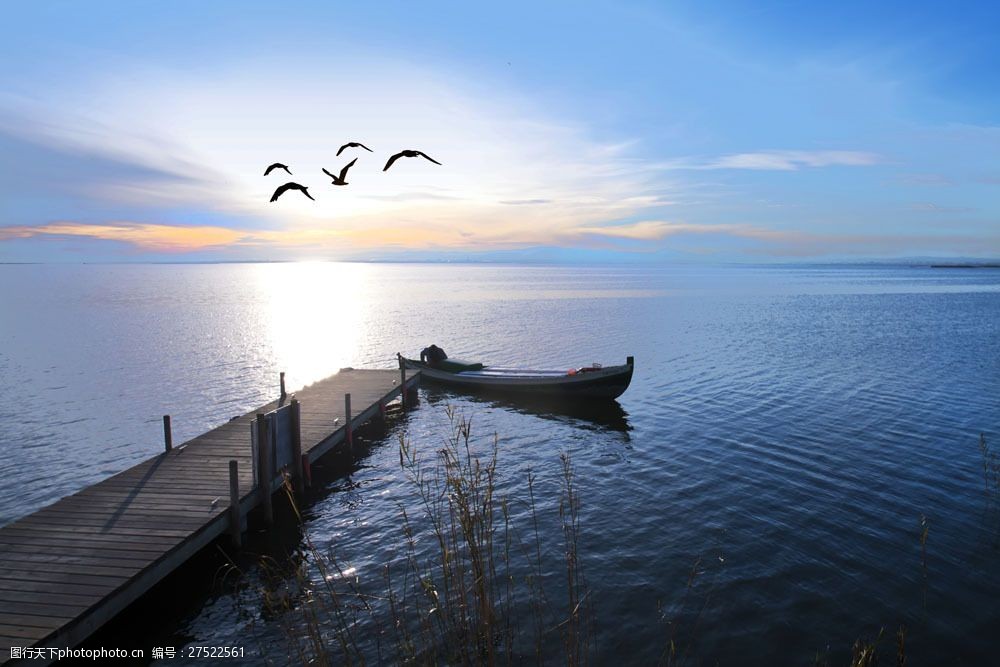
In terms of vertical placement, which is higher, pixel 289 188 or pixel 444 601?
pixel 289 188

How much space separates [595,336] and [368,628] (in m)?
39.6

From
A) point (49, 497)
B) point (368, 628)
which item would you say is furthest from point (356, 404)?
point (368, 628)

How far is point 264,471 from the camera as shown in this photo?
509 inches

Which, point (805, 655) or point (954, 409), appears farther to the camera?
point (954, 409)

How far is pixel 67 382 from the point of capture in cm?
2962

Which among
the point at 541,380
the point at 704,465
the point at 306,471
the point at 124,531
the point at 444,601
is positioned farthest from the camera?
the point at 541,380

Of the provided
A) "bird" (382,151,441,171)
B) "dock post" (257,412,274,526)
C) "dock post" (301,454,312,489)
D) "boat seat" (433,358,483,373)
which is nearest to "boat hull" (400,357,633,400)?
"boat seat" (433,358,483,373)

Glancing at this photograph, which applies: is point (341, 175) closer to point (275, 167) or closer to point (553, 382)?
point (275, 167)

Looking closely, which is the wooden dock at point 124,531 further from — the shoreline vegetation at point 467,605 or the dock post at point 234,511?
the shoreline vegetation at point 467,605

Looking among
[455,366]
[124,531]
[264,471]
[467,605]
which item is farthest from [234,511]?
[455,366]

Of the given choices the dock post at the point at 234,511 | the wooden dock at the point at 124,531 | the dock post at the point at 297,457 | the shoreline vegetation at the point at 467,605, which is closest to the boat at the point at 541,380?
the wooden dock at the point at 124,531

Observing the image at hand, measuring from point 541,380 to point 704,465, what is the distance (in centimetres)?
965

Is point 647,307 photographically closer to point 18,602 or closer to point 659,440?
point 659,440

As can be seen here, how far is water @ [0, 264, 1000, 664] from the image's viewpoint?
958cm
